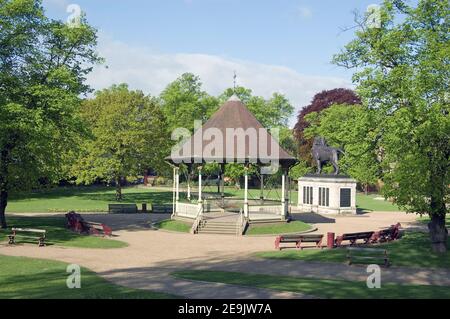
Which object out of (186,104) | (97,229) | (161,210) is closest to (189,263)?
(97,229)

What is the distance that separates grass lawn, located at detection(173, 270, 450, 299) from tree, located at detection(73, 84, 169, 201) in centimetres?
3672

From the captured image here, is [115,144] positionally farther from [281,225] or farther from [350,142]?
[350,142]

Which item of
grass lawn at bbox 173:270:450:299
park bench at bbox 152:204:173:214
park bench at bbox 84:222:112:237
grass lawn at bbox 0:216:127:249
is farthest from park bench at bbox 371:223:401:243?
park bench at bbox 152:204:173:214

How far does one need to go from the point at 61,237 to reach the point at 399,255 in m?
18.8

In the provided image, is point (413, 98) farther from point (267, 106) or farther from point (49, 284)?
point (267, 106)

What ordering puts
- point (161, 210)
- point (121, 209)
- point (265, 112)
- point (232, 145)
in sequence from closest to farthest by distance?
point (232, 145) → point (121, 209) → point (161, 210) → point (265, 112)

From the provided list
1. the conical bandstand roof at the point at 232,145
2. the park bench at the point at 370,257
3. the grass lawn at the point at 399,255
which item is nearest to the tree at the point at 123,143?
the conical bandstand roof at the point at 232,145

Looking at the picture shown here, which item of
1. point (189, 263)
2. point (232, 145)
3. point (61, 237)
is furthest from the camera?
point (232, 145)

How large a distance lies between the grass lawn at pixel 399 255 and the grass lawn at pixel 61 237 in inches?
341

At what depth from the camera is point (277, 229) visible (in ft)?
110

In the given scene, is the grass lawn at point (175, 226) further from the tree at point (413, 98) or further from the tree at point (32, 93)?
the tree at point (413, 98)

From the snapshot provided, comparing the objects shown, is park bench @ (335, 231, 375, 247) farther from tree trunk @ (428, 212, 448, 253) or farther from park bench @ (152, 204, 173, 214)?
park bench @ (152, 204, 173, 214)

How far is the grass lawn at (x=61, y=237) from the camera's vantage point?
26.6 m
